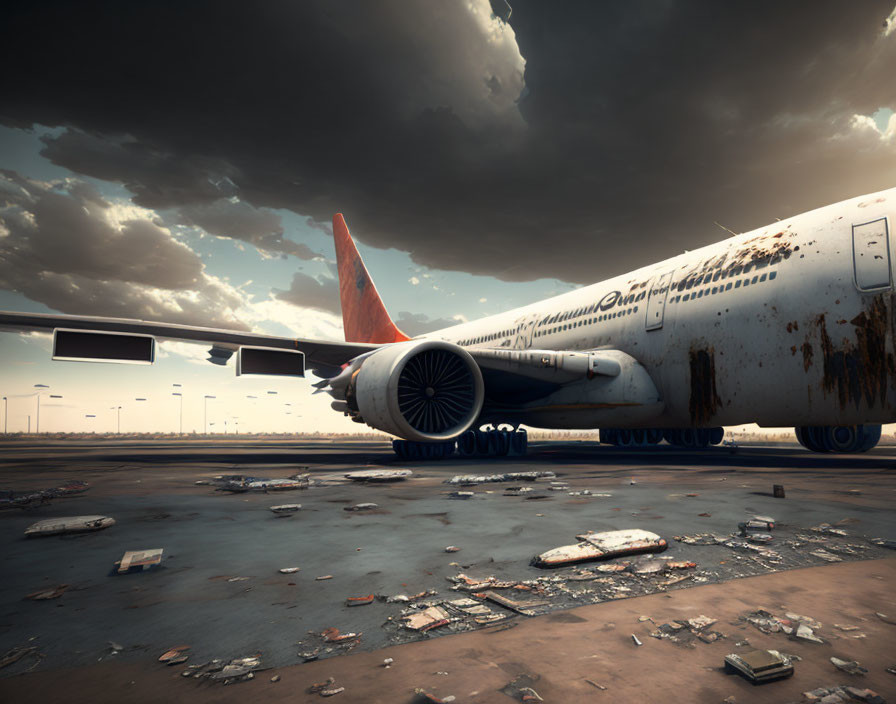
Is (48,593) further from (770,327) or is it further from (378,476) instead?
(770,327)

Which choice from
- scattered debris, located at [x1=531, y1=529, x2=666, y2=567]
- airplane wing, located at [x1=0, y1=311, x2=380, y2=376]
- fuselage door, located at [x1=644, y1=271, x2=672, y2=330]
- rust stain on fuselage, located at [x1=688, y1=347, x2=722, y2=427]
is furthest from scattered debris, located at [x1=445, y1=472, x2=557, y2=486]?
airplane wing, located at [x1=0, y1=311, x2=380, y2=376]

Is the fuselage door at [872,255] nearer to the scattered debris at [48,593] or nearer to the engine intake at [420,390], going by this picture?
the engine intake at [420,390]

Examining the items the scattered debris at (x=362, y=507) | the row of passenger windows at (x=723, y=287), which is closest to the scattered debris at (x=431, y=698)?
the scattered debris at (x=362, y=507)

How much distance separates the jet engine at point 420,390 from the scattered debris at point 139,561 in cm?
641

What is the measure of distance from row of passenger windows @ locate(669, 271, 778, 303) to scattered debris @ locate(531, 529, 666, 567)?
6.97 m

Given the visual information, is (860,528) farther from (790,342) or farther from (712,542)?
(790,342)

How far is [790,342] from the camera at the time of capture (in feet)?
26.0

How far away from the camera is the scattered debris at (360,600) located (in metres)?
2.20

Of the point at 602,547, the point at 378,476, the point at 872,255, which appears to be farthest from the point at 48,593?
the point at 872,255

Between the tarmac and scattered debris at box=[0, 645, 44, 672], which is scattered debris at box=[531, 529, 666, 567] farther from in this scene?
scattered debris at box=[0, 645, 44, 672]

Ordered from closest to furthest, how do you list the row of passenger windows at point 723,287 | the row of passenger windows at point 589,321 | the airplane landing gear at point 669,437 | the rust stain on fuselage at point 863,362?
the rust stain on fuselage at point 863,362, the row of passenger windows at point 723,287, the row of passenger windows at point 589,321, the airplane landing gear at point 669,437

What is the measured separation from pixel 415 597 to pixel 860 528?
10.8 ft

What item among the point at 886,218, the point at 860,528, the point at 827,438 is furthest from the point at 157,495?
the point at 827,438

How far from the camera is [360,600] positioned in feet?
7.34
